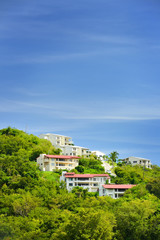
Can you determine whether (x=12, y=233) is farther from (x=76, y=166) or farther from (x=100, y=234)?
(x=76, y=166)

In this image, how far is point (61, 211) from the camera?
149 ft

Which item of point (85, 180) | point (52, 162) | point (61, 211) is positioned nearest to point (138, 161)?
point (52, 162)

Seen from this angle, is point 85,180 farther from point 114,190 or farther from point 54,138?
point 54,138

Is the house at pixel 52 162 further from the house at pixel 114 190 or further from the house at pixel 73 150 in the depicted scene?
the house at pixel 73 150

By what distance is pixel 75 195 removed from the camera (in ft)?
174

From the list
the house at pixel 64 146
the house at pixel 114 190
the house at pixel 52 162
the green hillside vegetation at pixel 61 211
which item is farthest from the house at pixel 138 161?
the house at pixel 114 190

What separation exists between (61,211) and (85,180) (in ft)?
52.5

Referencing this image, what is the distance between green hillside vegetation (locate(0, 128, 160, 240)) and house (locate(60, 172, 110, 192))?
7.06 feet

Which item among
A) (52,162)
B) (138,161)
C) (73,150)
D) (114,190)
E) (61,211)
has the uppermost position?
(73,150)

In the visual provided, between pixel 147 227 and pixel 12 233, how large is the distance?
1564 centimetres

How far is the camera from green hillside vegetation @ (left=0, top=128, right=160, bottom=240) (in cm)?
3509

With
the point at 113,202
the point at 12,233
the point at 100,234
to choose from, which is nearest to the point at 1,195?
the point at 12,233

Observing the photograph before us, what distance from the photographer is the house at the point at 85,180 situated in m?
59.2

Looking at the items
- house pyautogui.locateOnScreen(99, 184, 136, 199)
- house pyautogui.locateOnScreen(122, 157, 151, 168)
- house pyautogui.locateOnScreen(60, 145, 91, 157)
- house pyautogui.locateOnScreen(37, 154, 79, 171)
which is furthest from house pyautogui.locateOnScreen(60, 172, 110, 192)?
house pyautogui.locateOnScreen(122, 157, 151, 168)
